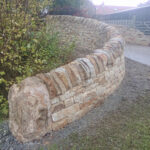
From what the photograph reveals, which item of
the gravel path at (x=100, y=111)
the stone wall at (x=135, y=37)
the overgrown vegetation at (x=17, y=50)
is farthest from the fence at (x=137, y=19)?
the overgrown vegetation at (x=17, y=50)

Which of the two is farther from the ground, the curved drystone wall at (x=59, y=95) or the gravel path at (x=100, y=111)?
the curved drystone wall at (x=59, y=95)

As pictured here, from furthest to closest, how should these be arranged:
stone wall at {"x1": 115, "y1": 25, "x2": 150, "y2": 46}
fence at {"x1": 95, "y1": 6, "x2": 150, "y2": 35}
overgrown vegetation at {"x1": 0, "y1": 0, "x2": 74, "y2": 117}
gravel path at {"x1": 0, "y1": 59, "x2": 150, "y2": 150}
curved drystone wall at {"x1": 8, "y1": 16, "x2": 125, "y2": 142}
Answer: fence at {"x1": 95, "y1": 6, "x2": 150, "y2": 35}, stone wall at {"x1": 115, "y1": 25, "x2": 150, "y2": 46}, overgrown vegetation at {"x1": 0, "y1": 0, "x2": 74, "y2": 117}, gravel path at {"x1": 0, "y1": 59, "x2": 150, "y2": 150}, curved drystone wall at {"x1": 8, "y1": 16, "x2": 125, "y2": 142}

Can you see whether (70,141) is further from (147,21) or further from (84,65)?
(147,21)

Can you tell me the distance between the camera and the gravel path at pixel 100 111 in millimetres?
2014

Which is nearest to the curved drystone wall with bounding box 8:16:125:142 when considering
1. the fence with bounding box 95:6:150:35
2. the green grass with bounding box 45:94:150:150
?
the green grass with bounding box 45:94:150:150

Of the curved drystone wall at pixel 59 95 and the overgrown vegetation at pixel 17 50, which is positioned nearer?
the curved drystone wall at pixel 59 95

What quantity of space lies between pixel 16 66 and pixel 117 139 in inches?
79.6

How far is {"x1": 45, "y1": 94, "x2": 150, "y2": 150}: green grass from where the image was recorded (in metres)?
1.95

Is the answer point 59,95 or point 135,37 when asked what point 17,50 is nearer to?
point 59,95

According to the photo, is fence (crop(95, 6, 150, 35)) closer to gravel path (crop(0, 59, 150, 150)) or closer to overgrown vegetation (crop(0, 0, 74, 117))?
gravel path (crop(0, 59, 150, 150))

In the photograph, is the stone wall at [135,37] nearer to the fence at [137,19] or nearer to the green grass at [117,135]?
the fence at [137,19]

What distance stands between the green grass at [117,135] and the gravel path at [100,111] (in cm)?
11

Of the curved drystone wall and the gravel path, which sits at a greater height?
the curved drystone wall

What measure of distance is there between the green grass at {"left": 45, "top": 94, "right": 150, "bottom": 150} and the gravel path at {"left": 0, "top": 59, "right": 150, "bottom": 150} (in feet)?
0.36
